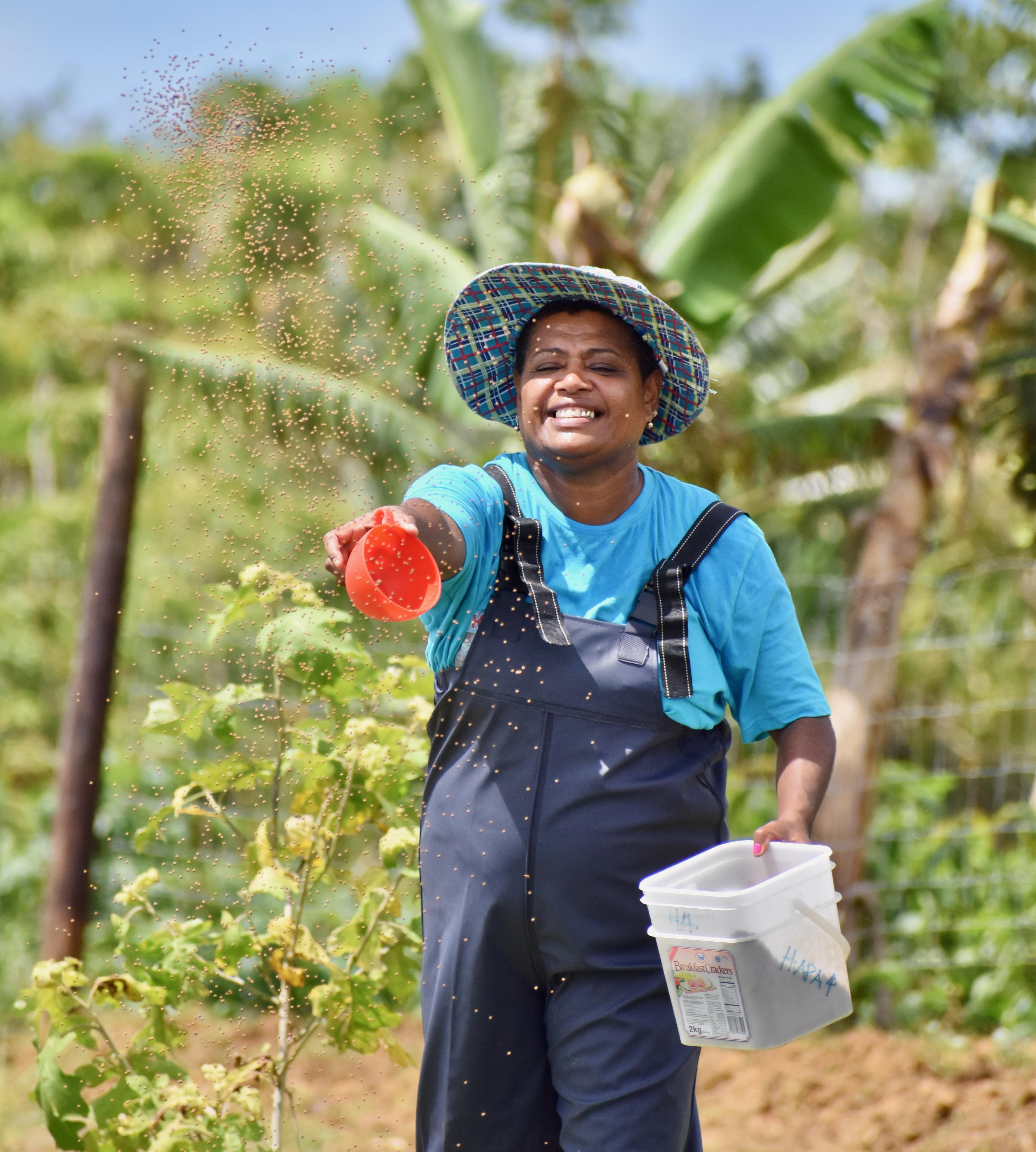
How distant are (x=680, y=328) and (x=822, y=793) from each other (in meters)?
0.81

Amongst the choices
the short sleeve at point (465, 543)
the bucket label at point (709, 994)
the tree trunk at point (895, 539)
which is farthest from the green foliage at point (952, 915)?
the short sleeve at point (465, 543)

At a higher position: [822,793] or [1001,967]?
[822,793]

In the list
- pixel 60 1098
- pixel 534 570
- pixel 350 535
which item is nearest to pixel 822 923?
pixel 534 570

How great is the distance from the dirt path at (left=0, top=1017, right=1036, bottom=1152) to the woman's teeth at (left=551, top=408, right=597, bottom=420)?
6.44 feet

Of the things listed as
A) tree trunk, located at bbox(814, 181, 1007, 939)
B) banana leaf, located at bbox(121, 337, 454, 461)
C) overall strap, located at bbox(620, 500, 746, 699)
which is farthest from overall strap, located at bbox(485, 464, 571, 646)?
tree trunk, located at bbox(814, 181, 1007, 939)

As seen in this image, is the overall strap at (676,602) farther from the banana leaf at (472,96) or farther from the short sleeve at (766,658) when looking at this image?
the banana leaf at (472,96)

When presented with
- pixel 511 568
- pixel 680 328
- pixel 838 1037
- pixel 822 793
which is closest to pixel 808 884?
pixel 822 793

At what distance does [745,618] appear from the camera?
77.5 inches

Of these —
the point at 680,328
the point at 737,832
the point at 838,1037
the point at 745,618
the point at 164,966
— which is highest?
the point at 680,328

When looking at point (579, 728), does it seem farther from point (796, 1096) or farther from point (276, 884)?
point (796, 1096)

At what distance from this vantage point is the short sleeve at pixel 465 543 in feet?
6.22

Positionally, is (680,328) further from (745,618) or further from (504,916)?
(504,916)

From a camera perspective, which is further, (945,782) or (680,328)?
(945,782)

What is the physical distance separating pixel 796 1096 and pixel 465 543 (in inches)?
108
